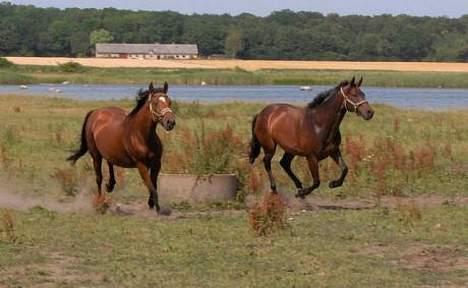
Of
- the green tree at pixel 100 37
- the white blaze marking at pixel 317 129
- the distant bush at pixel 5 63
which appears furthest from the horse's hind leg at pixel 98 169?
the green tree at pixel 100 37

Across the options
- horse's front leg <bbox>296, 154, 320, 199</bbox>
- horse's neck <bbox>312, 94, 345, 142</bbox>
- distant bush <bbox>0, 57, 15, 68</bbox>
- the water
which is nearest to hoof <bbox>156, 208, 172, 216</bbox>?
horse's front leg <bbox>296, 154, 320, 199</bbox>

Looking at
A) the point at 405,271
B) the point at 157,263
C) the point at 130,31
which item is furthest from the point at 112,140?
the point at 130,31

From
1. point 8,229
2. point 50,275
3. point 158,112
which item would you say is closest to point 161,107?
point 158,112

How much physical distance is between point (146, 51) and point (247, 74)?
58.5 meters

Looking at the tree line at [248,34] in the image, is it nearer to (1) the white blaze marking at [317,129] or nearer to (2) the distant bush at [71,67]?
(2) the distant bush at [71,67]

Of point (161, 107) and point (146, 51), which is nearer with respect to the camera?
point (161, 107)

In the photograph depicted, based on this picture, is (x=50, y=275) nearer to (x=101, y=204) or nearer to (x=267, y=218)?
(x=267, y=218)

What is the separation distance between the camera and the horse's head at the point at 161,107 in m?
14.4

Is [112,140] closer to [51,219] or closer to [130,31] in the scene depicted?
[51,219]

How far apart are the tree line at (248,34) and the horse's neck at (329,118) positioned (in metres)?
120

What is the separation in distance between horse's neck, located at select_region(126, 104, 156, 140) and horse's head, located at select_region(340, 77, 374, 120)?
2862mm

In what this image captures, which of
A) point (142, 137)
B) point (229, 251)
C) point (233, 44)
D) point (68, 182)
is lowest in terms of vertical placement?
point (233, 44)

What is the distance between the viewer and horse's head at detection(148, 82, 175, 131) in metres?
14.4

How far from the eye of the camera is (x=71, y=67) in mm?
101125
